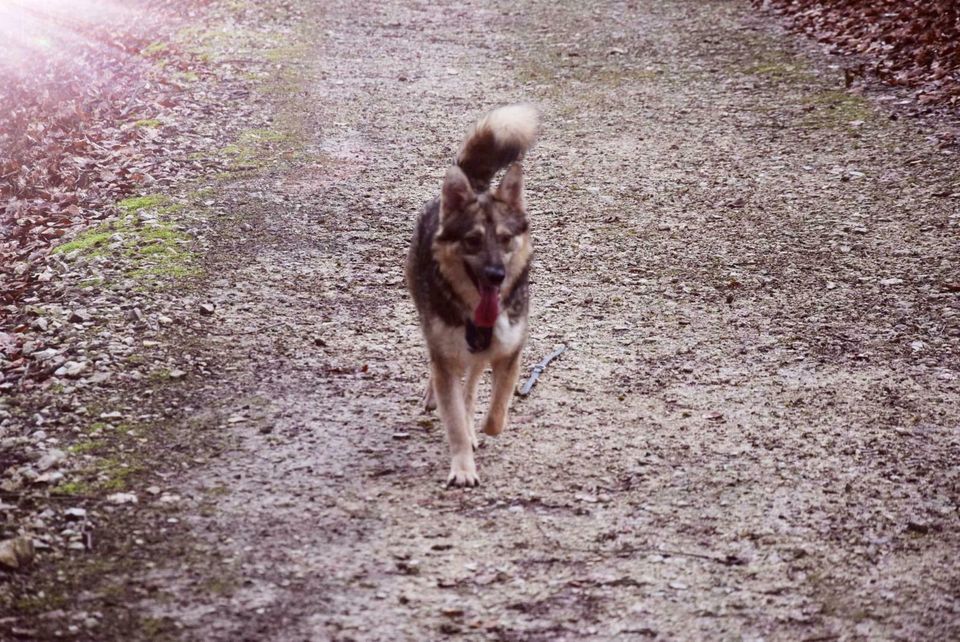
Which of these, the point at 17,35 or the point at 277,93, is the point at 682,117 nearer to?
the point at 277,93

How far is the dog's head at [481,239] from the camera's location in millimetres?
5312

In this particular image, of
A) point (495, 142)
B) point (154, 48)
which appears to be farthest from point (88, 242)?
point (154, 48)

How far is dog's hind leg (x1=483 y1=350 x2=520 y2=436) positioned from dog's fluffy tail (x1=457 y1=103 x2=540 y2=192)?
0.99 metres

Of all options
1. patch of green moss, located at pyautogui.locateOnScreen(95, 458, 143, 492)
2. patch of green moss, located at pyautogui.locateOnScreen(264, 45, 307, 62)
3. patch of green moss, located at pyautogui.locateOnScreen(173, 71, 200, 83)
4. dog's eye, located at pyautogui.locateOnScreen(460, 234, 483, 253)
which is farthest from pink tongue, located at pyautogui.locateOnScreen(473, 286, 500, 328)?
patch of green moss, located at pyautogui.locateOnScreen(264, 45, 307, 62)

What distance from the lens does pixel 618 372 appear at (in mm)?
6898

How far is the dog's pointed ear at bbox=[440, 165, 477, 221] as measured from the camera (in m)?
5.37

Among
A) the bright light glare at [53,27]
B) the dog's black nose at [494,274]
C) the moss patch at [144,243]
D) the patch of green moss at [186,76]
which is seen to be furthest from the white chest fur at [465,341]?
the bright light glare at [53,27]

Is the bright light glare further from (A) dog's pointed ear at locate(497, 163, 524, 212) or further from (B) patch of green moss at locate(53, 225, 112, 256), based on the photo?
(A) dog's pointed ear at locate(497, 163, 524, 212)

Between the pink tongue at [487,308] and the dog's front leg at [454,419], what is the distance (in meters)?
0.31

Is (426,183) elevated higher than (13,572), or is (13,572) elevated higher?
(13,572)

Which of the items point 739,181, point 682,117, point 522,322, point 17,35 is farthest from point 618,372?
point 17,35

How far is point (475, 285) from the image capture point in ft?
17.8

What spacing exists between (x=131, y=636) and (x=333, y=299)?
13.3ft

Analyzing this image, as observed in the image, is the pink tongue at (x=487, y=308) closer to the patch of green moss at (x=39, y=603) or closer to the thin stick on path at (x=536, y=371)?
the thin stick on path at (x=536, y=371)
